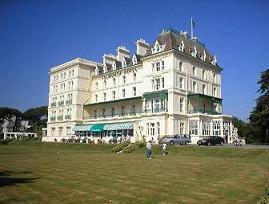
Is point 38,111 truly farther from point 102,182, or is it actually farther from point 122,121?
point 102,182

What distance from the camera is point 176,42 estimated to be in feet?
177

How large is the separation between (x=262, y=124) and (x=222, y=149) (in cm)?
2061

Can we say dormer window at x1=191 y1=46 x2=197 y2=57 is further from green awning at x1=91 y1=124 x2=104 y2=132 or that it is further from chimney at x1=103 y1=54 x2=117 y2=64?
green awning at x1=91 y1=124 x2=104 y2=132

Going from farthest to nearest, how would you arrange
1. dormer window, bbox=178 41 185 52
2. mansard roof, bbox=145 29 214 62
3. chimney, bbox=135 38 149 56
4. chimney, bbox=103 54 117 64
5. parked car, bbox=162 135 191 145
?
chimney, bbox=103 54 117 64 < chimney, bbox=135 38 149 56 < dormer window, bbox=178 41 185 52 < mansard roof, bbox=145 29 214 62 < parked car, bbox=162 135 191 145

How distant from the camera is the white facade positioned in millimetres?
50719

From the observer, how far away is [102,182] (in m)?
13.7

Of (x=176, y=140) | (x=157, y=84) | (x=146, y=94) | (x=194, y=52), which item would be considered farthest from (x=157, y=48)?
(x=176, y=140)

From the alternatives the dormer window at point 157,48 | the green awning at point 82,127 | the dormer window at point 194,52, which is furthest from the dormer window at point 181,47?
the green awning at point 82,127

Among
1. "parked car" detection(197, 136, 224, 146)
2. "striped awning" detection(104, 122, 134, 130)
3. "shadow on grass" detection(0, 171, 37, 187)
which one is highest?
"striped awning" detection(104, 122, 134, 130)

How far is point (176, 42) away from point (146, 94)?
10.2 meters

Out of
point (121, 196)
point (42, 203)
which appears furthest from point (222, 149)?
point (42, 203)

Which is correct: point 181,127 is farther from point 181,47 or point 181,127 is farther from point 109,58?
point 109,58

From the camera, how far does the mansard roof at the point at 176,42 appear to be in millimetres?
52806

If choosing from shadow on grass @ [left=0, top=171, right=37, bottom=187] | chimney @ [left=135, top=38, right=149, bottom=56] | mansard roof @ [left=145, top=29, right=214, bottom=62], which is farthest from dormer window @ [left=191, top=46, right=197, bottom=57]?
shadow on grass @ [left=0, top=171, right=37, bottom=187]
